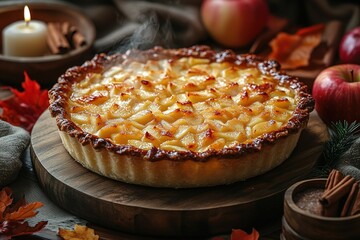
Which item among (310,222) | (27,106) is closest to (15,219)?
(27,106)

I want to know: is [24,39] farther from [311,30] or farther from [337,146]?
[337,146]

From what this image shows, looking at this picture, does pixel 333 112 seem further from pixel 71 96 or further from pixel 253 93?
pixel 71 96

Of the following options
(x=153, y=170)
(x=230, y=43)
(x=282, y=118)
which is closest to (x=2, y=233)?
(x=153, y=170)

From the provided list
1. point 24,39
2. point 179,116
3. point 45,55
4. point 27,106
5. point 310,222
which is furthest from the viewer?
point 45,55

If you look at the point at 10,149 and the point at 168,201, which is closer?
the point at 168,201

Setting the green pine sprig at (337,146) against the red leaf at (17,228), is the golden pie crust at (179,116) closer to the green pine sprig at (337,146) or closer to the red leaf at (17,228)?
the green pine sprig at (337,146)

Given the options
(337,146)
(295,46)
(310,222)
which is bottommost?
(295,46)
